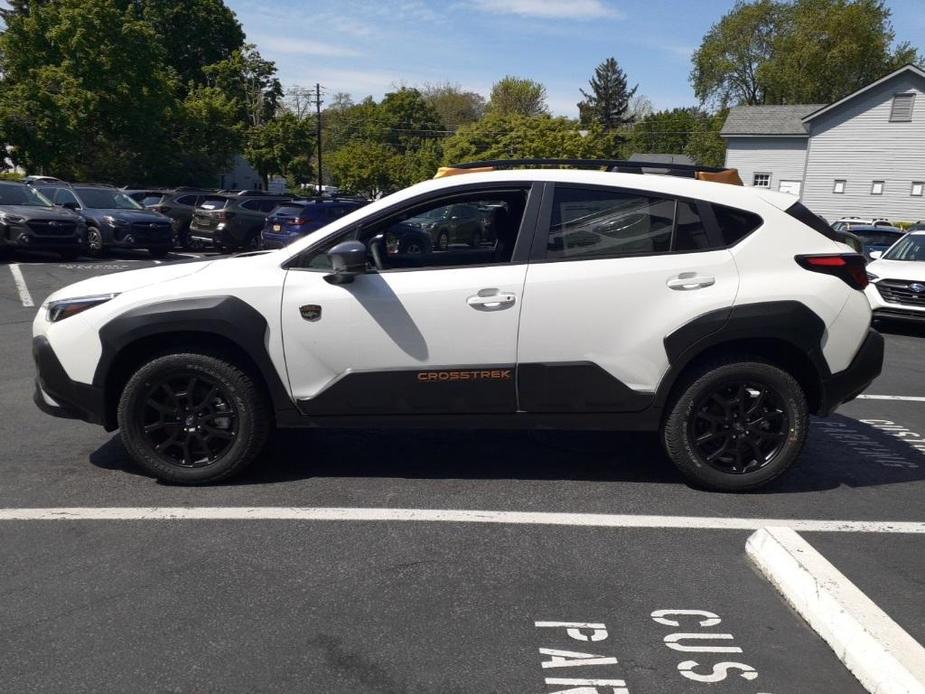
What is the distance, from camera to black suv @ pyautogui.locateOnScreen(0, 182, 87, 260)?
1630cm

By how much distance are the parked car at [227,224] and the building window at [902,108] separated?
32749mm

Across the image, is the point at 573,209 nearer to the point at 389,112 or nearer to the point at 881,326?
the point at 881,326

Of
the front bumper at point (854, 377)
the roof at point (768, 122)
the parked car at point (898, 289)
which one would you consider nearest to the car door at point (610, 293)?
the front bumper at point (854, 377)

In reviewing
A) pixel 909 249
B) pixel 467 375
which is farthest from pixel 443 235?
pixel 909 249

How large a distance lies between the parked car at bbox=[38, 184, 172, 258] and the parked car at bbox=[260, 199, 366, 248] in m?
2.51

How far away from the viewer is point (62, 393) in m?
4.54

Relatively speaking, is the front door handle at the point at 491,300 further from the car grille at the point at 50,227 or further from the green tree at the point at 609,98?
the green tree at the point at 609,98

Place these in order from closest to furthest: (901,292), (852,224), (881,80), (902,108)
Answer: (901,292) < (852,224) < (902,108) < (881,80)

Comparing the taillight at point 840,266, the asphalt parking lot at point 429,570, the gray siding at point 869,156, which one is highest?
the gray siding at point 869,156

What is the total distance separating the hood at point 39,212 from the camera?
16.6 m

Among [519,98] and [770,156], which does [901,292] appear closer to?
[770,156]

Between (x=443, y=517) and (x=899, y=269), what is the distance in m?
10.2

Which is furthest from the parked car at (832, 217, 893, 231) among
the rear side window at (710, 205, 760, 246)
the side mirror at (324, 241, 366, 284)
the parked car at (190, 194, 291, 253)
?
the side mirror at (324, 241, 366, 284)

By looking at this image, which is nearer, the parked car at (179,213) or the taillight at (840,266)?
the taillight at (840,266)
